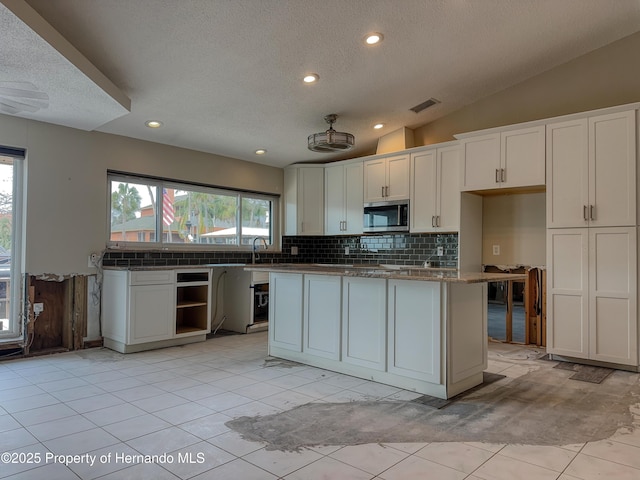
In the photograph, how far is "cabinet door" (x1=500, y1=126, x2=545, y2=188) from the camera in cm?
434

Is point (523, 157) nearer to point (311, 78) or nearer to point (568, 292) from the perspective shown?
Answer: point (568, 292)

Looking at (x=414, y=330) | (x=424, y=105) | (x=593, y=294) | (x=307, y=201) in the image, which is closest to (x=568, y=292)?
(x=593, y=294)

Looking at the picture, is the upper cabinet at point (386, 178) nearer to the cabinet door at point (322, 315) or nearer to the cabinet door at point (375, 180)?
the cabinet door at point (375, 180)

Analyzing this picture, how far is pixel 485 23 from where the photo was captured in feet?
11.8

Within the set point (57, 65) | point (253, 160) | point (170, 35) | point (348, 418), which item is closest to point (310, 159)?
point (253, 160)

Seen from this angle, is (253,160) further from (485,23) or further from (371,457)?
(371,457)

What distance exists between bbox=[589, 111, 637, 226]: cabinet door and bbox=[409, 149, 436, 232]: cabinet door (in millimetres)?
1732

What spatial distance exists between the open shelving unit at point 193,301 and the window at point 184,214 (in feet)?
2.06

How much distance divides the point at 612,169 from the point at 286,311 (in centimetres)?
326

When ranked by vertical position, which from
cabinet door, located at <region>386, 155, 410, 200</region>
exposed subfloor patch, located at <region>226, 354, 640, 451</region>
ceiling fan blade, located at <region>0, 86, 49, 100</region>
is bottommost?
exposed subfloor patch, located at <region>226, 354, 640, 451</region>

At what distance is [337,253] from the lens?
6.68 meters

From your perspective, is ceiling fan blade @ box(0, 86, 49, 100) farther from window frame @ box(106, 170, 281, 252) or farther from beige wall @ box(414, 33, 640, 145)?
beige wall @ box(414, 33, 640, 145)

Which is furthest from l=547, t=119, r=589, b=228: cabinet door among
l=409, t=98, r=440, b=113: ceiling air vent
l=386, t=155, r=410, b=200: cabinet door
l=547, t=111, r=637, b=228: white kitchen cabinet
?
l=386, t=155, r=410, b=200: cabinet door

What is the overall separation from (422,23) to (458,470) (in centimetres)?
316
